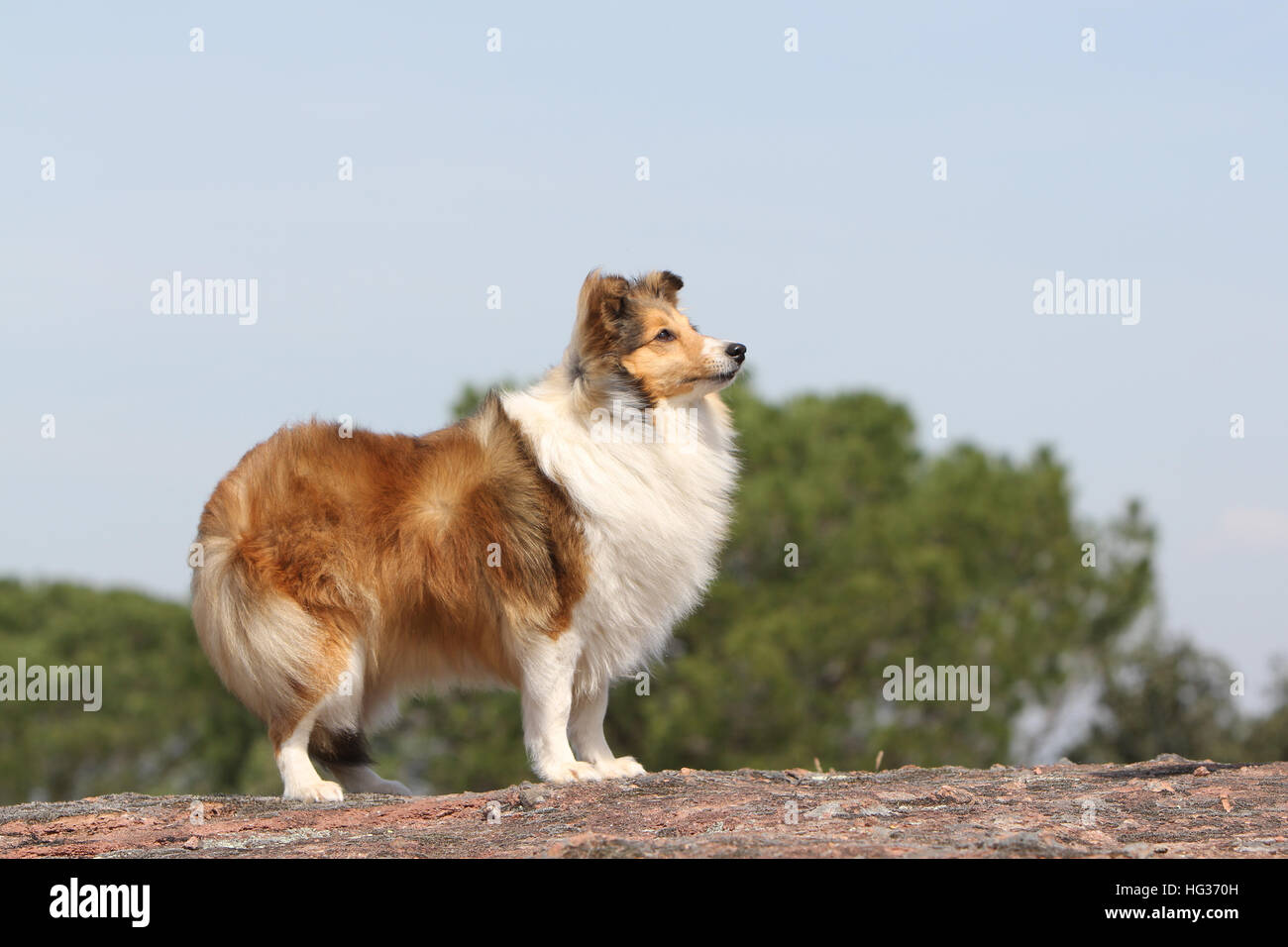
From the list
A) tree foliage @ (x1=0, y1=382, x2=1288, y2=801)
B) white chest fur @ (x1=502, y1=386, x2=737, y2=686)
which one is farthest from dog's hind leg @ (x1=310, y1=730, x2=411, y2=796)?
tree foliage @ (x1=0, y1=382, x2=1288, y2=801)

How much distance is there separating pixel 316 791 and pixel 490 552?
1.76 meters

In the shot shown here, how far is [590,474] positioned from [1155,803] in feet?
12.1

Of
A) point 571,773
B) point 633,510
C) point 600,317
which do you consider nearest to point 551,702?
point 571,773

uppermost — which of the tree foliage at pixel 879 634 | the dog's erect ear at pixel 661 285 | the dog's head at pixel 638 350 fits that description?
the dog's erect ear at pixel 661 285

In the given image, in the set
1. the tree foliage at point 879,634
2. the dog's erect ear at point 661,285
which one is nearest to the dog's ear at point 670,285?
the dog's erect ear at point 661,285

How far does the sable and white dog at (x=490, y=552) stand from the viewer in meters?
8.09

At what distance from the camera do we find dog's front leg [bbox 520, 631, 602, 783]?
317 inches

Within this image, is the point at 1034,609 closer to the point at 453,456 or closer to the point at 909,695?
the point at 909,695

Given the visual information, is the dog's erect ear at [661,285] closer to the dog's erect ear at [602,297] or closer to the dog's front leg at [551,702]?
the dog's erect ear at [602,297]

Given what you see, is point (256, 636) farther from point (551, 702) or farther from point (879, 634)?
point (879, 634)

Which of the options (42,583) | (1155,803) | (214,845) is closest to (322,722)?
(214,845)

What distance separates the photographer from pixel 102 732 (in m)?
33.0

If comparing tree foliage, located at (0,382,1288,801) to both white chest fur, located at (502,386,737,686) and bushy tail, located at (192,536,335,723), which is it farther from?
bushy tail, located at (192,536,335,723)

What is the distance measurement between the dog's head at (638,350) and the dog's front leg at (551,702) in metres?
1.69
